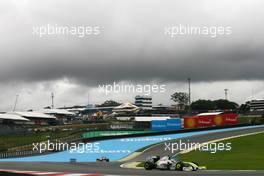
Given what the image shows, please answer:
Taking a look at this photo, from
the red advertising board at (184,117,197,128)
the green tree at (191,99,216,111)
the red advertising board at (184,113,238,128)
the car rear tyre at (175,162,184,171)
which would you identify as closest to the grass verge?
the red advertising board at (184,113,238,128)

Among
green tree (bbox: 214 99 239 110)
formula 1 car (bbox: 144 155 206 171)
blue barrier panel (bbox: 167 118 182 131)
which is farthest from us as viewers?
green tree (bbox: 214 99 239 110)

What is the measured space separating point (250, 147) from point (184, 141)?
758 centimetres

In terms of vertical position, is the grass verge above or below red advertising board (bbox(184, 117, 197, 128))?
below

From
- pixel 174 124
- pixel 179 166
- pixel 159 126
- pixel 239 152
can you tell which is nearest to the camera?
pixel 179 166

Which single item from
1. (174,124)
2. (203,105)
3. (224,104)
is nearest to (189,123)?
(174,124)

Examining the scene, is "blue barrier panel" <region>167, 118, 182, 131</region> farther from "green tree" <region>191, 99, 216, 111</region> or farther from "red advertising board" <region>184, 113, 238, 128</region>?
"green tree" <region>191, 99, 216, 111</region>

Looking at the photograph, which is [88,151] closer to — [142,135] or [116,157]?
[116,157]

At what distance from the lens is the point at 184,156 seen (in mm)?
40062

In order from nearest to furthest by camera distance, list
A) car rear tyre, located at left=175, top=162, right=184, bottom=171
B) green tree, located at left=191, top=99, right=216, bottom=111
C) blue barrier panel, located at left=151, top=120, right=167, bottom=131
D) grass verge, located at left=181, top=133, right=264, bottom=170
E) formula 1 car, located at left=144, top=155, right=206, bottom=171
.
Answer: formula 1 car, located at left=144, top=155, right=206, bottom=171
car rear tyre, located at left=175, top=162, right=184, bottom=171
grass verge, located at left=181, top=133, right=264, bottom=170
blue barrier panel, located at left=151, top=120, right=167, bottom=131
green tree, located at left=191, top=99, right=216, bottom=111

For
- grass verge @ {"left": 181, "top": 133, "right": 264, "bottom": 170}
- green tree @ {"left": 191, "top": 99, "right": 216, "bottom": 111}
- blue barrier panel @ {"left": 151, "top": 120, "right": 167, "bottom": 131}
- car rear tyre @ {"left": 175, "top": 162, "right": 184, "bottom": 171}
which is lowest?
grass verge @ {"left": 181, "top": 133, "right": 264, "bottom": 170}

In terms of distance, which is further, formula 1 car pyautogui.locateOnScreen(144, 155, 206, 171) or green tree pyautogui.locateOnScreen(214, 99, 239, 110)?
green tree pyautogui.locateOnScreen(214, 99, 239, 110)

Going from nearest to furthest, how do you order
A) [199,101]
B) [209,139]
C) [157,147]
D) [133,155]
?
[133,155], [157,147], [209,139], [199,101]

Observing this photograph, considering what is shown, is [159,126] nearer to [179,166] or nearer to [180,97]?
[179,166]

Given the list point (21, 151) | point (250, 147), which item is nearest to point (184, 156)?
point (250, 147)
